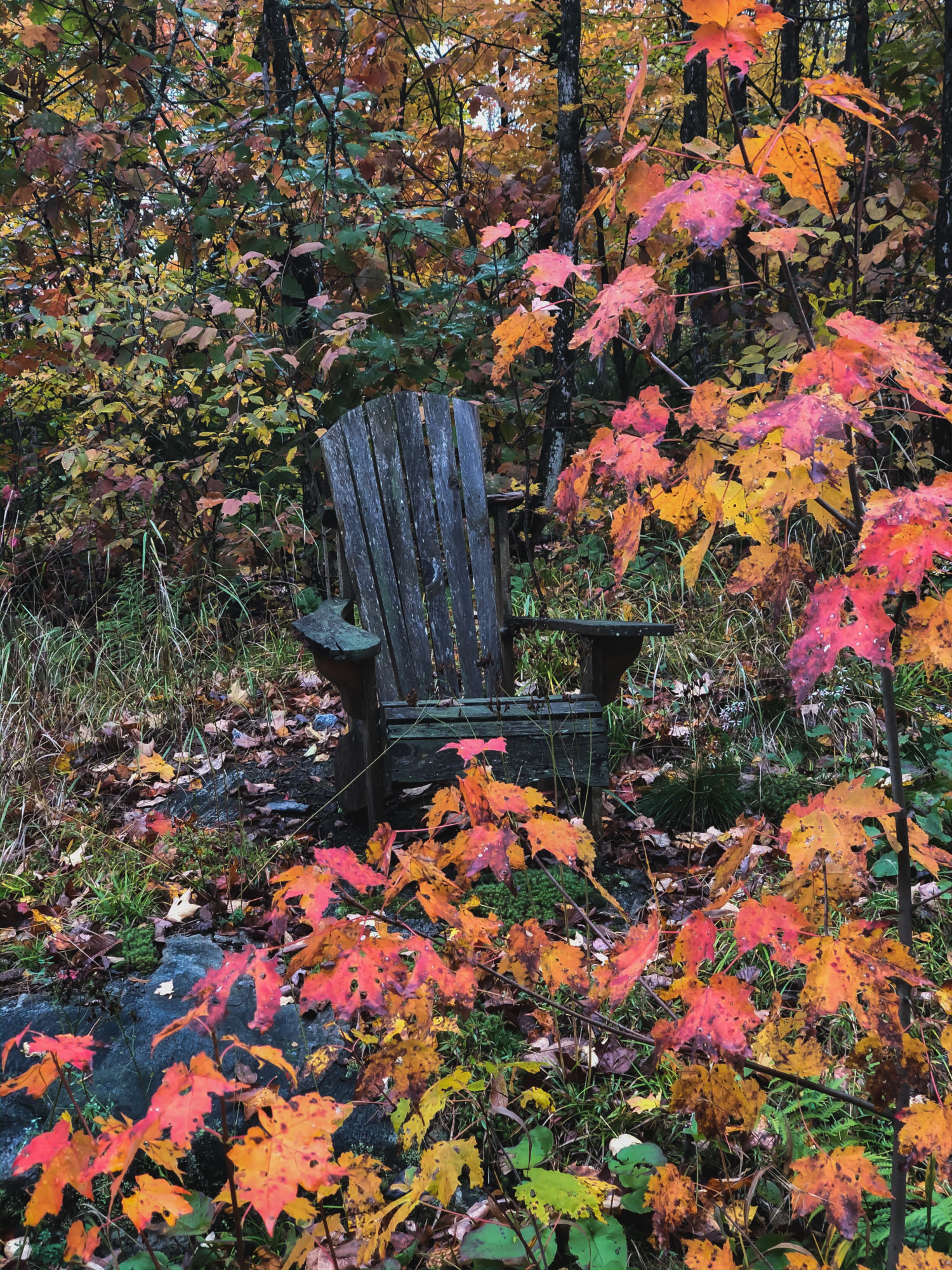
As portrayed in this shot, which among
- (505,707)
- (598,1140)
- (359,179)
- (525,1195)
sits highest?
(359,179)

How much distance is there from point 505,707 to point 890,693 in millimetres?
1575

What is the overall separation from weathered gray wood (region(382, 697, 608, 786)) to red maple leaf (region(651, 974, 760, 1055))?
53.6 inches

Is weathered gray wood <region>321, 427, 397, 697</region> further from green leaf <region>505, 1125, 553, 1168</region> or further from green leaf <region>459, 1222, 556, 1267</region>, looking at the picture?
green leaf <region>459, 1222, 556, 1267</region>

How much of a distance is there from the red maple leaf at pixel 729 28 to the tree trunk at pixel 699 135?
14.7ft

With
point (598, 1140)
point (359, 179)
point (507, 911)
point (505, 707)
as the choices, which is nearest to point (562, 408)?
point (359, 179)

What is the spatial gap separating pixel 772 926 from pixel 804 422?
0.57 meters

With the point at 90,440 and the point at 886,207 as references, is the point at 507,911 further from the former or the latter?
the point at 886,207

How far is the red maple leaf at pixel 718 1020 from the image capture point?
38.4 inches

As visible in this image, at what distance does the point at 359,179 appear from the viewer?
381 cm

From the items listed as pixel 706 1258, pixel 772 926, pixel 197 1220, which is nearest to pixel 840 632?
pixel 772 926

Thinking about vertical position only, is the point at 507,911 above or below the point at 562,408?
below

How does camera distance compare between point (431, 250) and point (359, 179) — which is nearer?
point (359, 179)

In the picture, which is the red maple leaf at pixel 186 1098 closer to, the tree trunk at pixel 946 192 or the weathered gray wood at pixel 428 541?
the weathered gray wood at pixel 428 541

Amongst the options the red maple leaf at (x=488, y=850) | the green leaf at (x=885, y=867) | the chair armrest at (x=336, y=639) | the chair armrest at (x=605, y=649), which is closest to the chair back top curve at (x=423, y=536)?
the chair armrest at (x=605, y=649)
